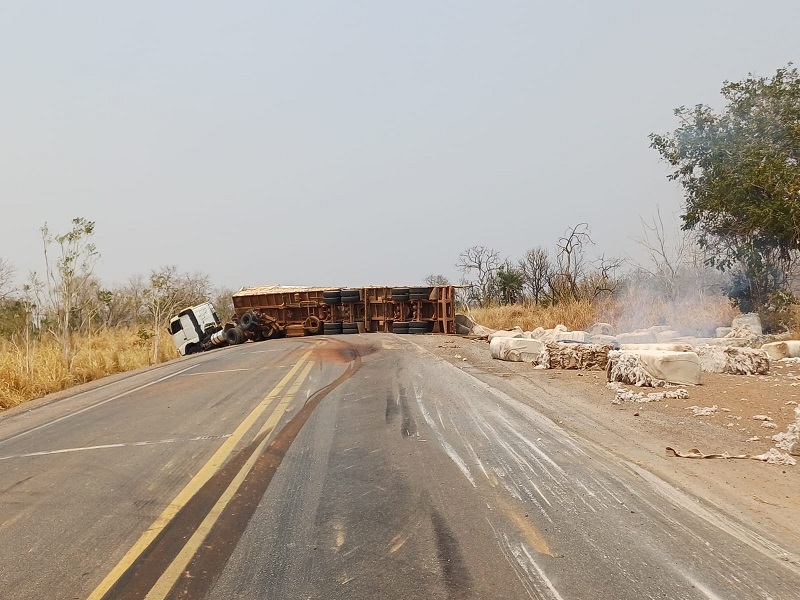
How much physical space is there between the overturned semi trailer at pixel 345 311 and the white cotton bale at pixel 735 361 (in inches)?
614

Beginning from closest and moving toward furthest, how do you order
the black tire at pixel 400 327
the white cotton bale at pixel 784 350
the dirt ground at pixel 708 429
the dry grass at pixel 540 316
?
the dirt ground at pixel 708 429 → the white cotton bale at pixel 784 350 → the dry grass at pixel 540 316 → the black tire at pixel 400 327

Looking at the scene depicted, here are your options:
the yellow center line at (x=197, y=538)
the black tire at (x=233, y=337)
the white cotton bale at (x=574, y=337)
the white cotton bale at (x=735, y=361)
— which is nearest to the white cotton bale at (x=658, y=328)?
the white cotton bale at (x=574, y=337)

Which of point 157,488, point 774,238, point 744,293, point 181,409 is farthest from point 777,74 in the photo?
point 157,488

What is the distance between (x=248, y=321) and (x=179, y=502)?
2267 cm

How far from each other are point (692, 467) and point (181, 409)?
750cm

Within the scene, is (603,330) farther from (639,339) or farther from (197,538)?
(197,538)

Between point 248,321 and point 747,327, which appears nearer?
point 747,327

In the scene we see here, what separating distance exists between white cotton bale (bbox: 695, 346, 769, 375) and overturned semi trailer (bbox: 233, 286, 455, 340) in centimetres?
1559

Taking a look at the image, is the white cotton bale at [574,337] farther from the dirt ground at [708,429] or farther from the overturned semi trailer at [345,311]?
the overturned semi trailer at [345,311]

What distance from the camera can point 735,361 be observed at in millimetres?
11578

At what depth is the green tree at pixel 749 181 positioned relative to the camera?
1794 centimetres

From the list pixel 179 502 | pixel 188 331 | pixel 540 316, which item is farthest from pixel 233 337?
pixel 179 502

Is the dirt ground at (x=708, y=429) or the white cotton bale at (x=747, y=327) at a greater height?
the white cotton bale at (x=747, y=327)

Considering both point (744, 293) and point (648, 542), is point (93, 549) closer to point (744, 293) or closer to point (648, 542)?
point (648, 542)
